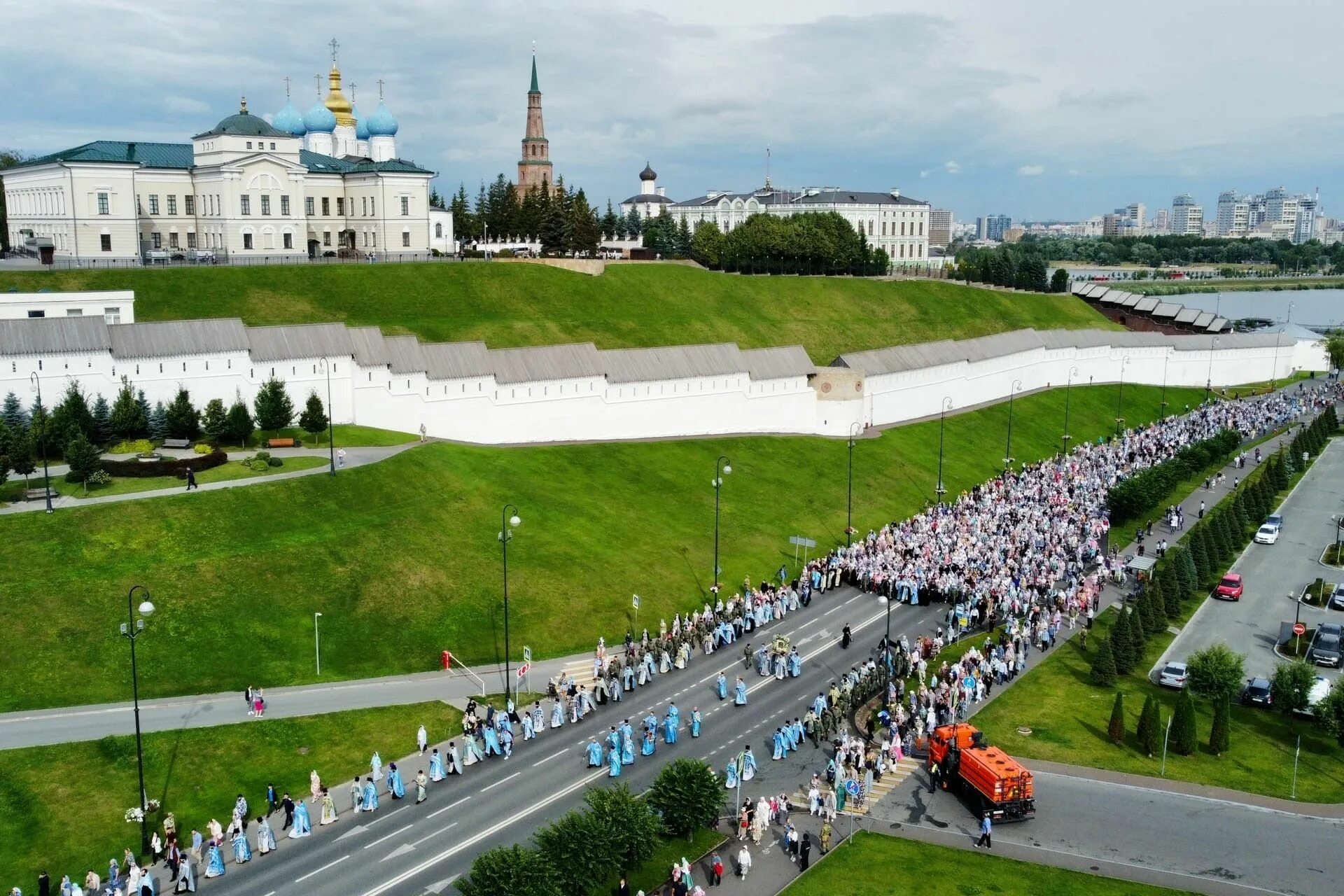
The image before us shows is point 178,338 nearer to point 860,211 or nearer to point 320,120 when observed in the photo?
point 320,120

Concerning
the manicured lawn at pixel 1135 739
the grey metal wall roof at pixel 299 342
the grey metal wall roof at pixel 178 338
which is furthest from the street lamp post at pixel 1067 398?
the grey metal wall roof at pixel 178 338

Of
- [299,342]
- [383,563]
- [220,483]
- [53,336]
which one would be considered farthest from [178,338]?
[383,563]

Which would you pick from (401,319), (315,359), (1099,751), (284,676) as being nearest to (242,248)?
(401,319)

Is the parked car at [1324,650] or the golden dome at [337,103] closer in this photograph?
the parked car at [1324,650]

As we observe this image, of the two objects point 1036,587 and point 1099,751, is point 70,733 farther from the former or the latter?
point 1036,587

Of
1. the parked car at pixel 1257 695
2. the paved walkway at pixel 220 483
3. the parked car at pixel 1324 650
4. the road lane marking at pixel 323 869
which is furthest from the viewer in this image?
the parked car at pixel 1324 650

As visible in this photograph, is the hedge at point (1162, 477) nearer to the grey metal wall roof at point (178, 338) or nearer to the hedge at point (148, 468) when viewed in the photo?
the grey metal wall roof at point (178, 338)
